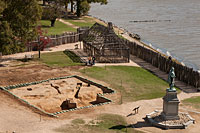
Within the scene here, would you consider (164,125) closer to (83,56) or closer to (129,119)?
(129,119)

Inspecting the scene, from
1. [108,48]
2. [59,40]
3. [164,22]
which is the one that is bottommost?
[59,40]

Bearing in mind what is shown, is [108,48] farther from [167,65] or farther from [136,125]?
[136,125]

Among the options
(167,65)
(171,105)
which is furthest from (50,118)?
(167,65)

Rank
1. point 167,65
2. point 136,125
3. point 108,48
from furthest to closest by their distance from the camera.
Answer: point 108,48
point 167,65
point 136,125

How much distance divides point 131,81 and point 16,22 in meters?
14.8

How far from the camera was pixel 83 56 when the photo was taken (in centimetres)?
4828

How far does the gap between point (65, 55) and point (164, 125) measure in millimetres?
24642

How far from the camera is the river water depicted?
62.9m

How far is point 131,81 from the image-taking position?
37906 mm

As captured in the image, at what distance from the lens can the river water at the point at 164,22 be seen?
6294 centimetres

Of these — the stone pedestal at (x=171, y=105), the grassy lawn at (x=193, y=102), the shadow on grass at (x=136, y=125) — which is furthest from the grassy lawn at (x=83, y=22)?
the stone pedestal at (x=171, y=105)

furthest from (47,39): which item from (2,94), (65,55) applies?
(2,94)

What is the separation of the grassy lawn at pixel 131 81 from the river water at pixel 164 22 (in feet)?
37.7

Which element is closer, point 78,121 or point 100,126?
point 100,126
